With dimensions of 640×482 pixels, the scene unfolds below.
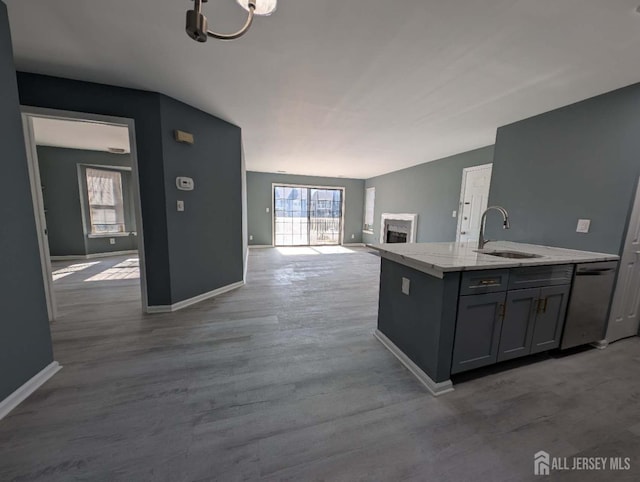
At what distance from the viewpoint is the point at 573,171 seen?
7.57ft

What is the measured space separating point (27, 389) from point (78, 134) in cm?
426

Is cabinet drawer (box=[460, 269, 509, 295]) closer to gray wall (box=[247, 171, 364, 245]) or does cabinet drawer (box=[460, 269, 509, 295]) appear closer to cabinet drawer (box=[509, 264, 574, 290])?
cabinet drawer (box=[509, 264, 574, 290])

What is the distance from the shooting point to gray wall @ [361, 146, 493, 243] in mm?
4453

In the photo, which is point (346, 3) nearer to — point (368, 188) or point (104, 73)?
point (104, 73)

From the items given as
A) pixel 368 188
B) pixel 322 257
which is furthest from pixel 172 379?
pixel 368 188

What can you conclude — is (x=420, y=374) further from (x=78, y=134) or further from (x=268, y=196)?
(x=268, y=196)

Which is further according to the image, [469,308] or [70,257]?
[70,257]

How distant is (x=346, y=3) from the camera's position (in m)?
1.27

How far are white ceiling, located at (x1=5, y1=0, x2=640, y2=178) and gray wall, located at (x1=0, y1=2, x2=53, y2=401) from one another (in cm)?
53

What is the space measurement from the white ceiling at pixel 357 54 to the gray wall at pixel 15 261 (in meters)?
0.53

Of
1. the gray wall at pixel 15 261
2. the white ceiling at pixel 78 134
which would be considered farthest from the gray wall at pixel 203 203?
the white ceiling at pixel 78 134

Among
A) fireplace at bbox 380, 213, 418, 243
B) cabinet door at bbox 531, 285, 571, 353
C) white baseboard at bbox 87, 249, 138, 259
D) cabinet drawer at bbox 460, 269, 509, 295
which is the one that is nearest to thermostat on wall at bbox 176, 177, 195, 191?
cabinet drawer at bbox 460, 269, 509, 295

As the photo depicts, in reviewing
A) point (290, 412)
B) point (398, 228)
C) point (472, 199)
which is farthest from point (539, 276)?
point (398, 228)

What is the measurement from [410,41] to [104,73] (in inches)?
101
